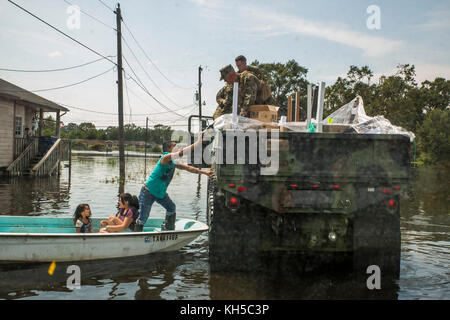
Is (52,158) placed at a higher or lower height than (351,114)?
lower

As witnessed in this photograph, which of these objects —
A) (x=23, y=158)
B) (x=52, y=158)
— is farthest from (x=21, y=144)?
(x=52, y=158)

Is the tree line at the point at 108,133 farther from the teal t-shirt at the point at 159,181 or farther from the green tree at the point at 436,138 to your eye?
the teal t-shirt at the point at 159,181

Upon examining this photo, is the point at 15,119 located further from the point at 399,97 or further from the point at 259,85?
the point at 399,97

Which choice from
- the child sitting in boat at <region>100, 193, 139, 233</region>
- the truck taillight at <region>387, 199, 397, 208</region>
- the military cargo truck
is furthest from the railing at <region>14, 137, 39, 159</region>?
the truck taillight at <region>387, 199, 397, 208</region>

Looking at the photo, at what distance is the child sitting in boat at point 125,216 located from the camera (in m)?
7.12

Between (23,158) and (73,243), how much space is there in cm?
1815

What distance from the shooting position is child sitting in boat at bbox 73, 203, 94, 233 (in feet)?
23.0

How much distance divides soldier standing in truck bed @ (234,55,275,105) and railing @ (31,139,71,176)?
54.4 ft

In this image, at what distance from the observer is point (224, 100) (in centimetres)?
843

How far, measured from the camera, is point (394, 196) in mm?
5371

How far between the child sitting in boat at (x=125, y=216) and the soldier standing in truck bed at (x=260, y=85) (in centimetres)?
287

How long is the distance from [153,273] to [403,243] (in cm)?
489
